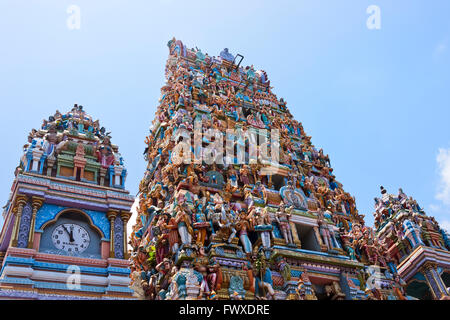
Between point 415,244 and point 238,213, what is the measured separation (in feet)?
40.9

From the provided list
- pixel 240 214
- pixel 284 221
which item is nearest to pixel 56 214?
pixel 240 214

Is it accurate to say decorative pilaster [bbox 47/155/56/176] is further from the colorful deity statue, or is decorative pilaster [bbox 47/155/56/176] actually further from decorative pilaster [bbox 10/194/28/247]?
the colorful deity statue

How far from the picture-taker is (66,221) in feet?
51.1

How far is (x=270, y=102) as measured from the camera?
31.4m

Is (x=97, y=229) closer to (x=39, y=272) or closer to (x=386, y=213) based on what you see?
(x=39, y=272)

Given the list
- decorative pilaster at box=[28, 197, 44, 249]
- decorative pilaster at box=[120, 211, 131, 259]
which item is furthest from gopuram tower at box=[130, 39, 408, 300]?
decorative pilaster at box=[28, 197, 44, 249]

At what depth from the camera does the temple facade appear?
1733 centimetres

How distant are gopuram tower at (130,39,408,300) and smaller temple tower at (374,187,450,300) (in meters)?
3.97

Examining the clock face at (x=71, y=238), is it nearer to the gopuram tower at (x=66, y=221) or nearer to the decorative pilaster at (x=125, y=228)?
the gopuram tower at (x=66, y=221)

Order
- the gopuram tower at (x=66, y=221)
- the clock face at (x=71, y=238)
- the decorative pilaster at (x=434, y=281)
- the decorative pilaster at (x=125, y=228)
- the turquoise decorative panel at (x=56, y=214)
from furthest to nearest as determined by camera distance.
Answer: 1. the decorative pilaster at (x=434, y=281)
2. the decorative pilaster at (x=125, y=228)
3. the turquoise decorative panel at (x=56, y=214)
4. the clock face at (x=71, y=238)
5. the gopuram tower at (x=66, y=221)

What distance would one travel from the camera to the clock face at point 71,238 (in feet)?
48.7

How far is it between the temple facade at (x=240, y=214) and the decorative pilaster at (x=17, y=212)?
5.25 metres

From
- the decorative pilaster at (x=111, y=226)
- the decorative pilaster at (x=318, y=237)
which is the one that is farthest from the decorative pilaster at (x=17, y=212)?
the decorative pilaster at (x=318, y=237)
